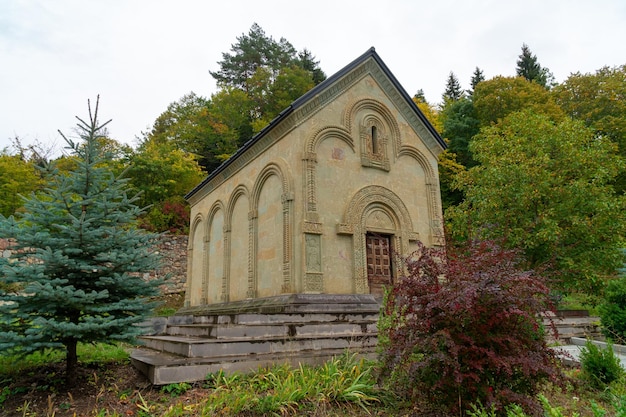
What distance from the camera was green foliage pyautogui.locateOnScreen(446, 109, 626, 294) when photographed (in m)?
14.2

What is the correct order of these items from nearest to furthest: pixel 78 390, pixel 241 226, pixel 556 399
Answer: pixel 556 399
pixel 78 390
pixel 241 226

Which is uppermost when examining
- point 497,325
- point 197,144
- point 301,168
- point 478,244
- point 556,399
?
point 197,144

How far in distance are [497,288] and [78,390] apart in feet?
18.3

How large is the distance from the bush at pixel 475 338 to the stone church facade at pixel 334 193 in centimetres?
537

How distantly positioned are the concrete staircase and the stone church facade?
671 mm

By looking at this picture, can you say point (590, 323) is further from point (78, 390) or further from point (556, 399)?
point (78, 390)

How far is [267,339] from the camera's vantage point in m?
6.74

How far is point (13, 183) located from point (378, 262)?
22.1 m

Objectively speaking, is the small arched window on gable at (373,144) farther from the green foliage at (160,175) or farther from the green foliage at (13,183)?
the green foliage at (13,183)

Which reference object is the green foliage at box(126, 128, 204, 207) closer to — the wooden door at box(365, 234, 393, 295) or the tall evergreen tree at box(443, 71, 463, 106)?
the wooden door at box(365, 234, 393, 295)

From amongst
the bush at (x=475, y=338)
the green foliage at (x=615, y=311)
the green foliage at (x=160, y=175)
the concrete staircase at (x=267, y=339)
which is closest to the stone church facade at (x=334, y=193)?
the concrete staircase at (x=267, y=339)

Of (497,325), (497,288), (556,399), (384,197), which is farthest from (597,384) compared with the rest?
(384,197)

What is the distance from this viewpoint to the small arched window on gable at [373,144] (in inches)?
464

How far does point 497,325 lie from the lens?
4.33 meters
